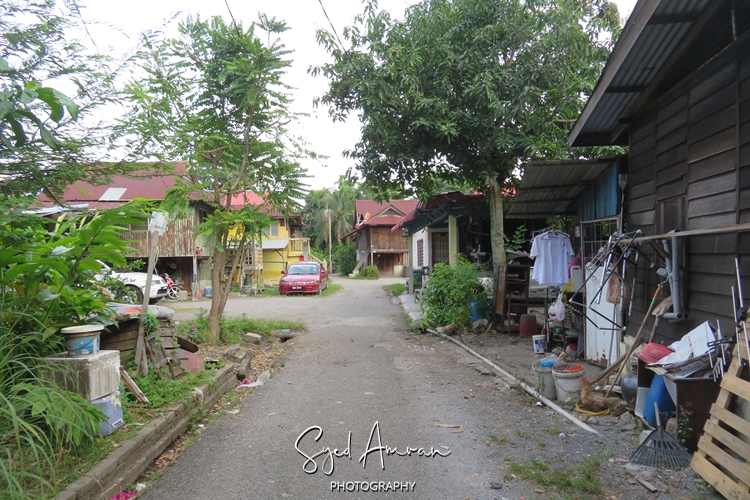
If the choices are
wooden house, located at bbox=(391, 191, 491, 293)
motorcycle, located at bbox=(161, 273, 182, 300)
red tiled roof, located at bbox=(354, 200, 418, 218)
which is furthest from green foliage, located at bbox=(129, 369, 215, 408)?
red tiled roof, located at bbox=(354, 200, 418, 218)

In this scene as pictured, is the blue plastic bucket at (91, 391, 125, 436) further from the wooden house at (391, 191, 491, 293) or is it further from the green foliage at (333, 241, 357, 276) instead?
the green foliage at (333, 241, 357, 276)

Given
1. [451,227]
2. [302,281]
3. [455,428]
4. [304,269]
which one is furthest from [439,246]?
[455,428]

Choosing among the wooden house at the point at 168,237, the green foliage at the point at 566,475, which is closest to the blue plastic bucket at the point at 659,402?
the green foliage at the point at 566,475

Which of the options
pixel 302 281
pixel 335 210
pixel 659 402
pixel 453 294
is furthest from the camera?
pixel 335 210

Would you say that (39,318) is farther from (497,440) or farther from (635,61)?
(635,61)

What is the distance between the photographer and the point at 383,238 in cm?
3747

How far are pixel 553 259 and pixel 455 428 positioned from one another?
4593 mm

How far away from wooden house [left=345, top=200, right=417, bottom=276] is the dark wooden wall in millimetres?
30086

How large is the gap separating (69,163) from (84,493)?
103 inches

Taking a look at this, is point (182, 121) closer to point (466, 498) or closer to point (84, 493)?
point (84, 493)

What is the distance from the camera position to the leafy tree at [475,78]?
10094mm

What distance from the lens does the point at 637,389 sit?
473 cm

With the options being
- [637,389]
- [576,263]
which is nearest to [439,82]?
[576,263]

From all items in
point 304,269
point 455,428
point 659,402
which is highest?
point 304,269
